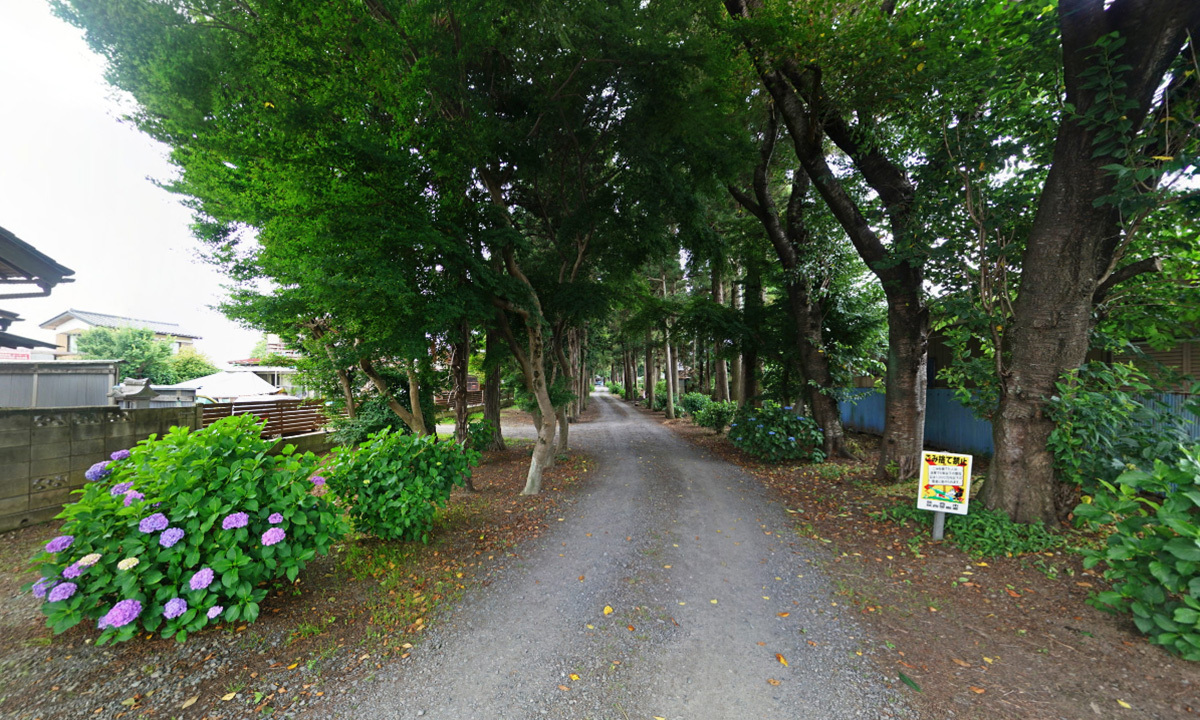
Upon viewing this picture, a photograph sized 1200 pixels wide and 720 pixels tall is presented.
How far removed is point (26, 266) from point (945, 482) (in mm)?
12787

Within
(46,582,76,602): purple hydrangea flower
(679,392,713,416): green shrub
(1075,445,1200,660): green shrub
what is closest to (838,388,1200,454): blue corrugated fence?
(1075,445,1200,660): green shrub

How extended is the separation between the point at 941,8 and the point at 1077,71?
A: 7.41 feet

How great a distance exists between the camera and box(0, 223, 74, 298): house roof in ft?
20.2

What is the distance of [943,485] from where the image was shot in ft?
15.1

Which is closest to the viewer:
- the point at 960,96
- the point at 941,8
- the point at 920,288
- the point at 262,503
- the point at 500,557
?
the point at 262,503

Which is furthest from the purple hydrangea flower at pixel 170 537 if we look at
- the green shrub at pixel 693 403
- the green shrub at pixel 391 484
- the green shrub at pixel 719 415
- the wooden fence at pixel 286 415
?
the green shrub at pixel 693 403

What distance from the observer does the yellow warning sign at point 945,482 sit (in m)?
4.52

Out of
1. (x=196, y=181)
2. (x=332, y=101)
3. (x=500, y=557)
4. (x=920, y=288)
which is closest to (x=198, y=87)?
(x=196, y=181)

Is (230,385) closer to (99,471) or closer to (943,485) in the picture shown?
(99,471)

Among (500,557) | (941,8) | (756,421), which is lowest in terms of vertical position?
(500,557)

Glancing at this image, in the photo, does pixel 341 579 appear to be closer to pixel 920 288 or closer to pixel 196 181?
pixel 196 181

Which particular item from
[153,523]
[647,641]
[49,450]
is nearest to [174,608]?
[153,523]

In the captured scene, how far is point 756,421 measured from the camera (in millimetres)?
9820

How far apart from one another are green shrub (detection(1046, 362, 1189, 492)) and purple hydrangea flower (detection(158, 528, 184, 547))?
7238 millimetres
